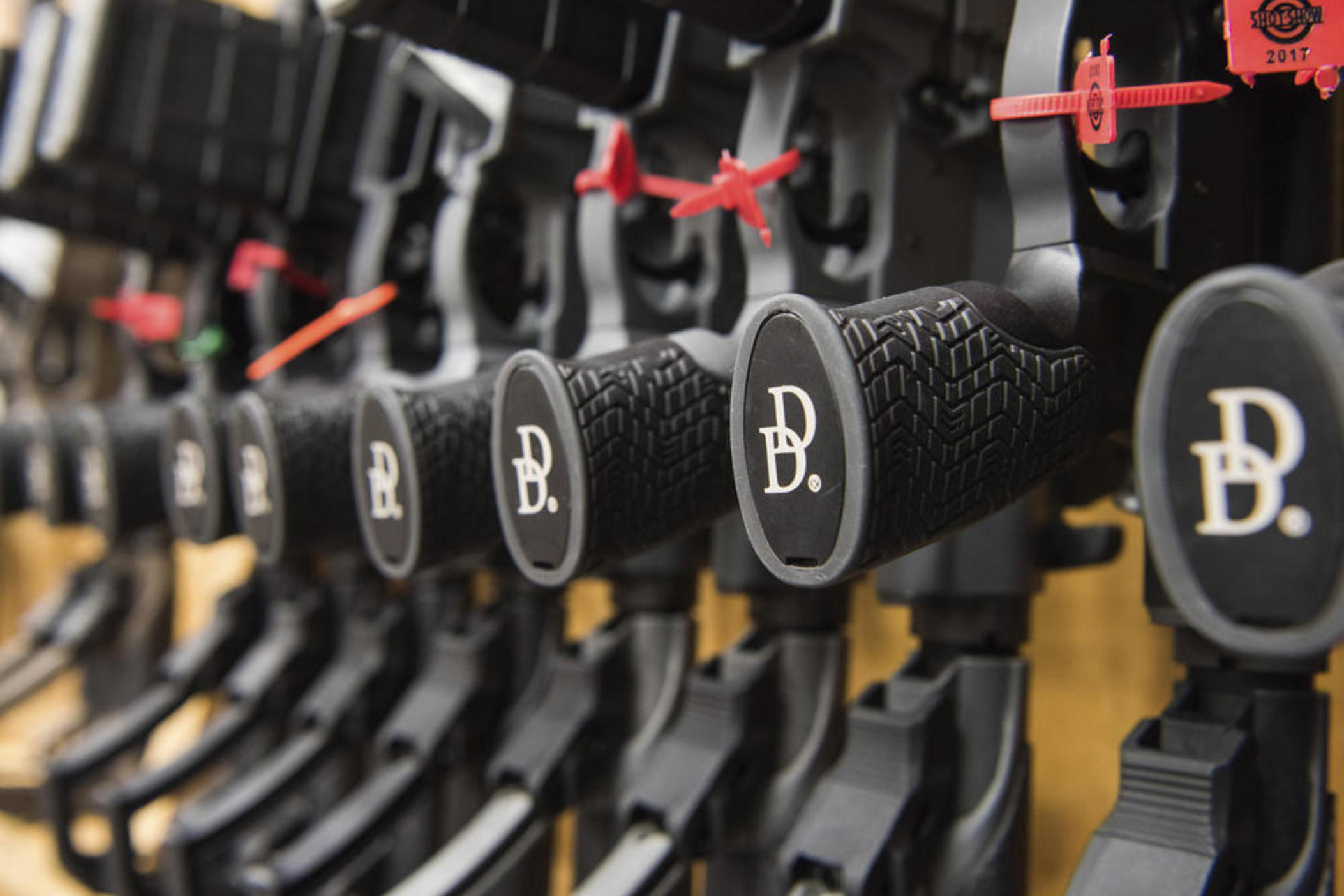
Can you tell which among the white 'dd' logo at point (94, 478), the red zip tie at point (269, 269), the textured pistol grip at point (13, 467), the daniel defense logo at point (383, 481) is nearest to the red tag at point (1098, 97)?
the daniel defense logo at point (383, 481)

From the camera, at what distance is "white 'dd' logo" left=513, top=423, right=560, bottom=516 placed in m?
0.56

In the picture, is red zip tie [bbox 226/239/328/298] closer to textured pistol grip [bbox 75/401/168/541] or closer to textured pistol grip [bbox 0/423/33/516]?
textured pistol grip [bbox 75/401/168/541]

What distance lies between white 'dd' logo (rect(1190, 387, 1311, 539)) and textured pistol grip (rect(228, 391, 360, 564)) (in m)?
0.60

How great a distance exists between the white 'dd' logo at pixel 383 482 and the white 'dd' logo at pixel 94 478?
56 cm

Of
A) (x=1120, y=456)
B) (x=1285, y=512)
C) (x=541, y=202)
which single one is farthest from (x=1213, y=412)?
(x=541, y=202)

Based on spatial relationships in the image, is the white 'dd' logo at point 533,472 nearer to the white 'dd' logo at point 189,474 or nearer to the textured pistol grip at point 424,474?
the textured pistol grip at point 424,474

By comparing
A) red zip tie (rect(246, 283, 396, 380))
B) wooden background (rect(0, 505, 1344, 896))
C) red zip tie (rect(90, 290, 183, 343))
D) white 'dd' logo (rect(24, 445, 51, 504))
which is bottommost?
wooden background (rect(0, 505, 1344, 896))

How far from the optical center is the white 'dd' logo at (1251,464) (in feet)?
1.09

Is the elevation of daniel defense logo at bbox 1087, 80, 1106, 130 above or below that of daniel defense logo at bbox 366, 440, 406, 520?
above

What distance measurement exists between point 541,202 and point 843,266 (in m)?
0.28

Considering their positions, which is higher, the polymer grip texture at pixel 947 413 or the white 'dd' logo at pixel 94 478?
the polymer grip texture at pixel 947 413

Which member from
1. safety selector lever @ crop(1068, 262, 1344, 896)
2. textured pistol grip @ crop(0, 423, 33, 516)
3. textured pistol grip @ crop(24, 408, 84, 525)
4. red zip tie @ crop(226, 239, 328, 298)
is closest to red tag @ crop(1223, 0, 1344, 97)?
safety selector lever @ crop(1068, 262, 1344, 896)

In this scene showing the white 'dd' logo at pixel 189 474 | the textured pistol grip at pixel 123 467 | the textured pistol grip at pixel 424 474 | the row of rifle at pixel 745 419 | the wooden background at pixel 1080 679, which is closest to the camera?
the row of rifle at pixel 745 419

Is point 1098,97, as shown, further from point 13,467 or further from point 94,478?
point 13,467
